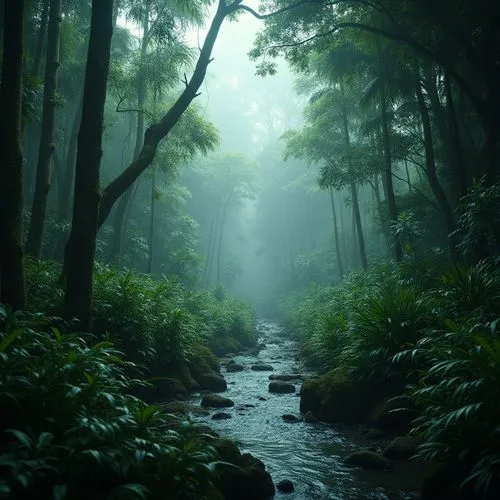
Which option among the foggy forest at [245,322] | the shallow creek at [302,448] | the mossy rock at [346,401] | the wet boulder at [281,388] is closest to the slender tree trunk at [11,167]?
the foggy forest at [245,322]

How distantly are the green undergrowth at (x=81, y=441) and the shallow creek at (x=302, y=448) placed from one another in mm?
1351

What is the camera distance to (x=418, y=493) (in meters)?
3.52

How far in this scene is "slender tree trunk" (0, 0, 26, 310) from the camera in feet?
14.3

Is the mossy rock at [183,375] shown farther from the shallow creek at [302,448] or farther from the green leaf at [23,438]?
the green leaf at [23,438]

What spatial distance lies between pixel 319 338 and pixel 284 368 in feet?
5.86

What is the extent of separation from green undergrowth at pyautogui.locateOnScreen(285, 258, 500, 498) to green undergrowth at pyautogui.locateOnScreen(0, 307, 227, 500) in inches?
75.8

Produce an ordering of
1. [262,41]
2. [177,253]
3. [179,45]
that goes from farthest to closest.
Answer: [177,253] → [179,45] → [262,41]

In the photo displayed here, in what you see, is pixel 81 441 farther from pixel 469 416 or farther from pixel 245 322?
pixel 245 322

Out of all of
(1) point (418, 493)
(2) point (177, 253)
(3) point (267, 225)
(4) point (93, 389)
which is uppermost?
(3) point (267, 225)

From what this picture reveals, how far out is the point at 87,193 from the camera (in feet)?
16.7

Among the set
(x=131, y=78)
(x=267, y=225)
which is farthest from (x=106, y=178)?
(x=267, y=225)

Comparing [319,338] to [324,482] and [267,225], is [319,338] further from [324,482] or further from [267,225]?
[267,225]

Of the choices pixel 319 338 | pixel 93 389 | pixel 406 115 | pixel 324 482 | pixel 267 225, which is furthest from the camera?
pixel 267 225

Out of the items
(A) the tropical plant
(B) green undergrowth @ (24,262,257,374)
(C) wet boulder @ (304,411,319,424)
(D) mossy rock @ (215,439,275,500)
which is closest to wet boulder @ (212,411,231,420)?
(C) wet boulder @ (304,411,319,424)
